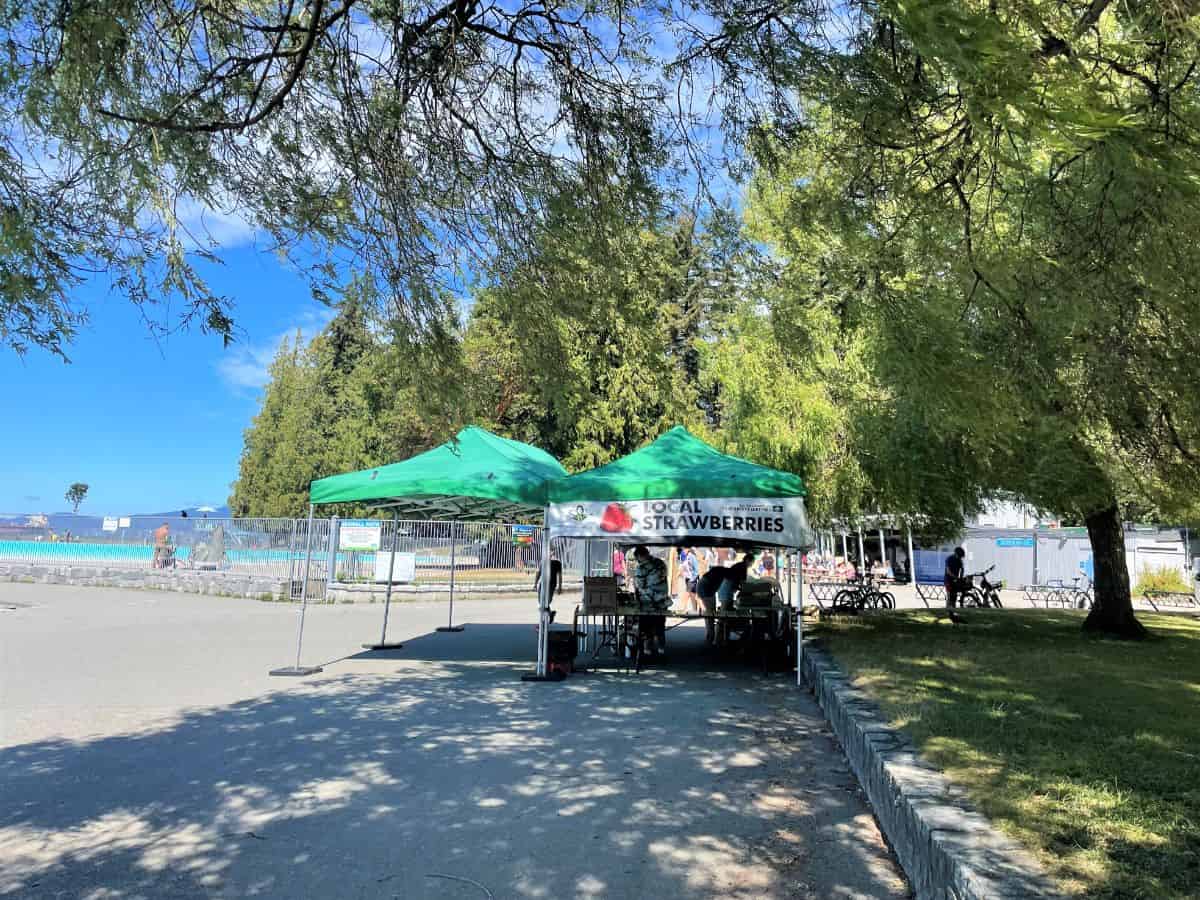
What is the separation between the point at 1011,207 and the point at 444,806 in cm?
596

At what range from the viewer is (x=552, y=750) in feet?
21.8

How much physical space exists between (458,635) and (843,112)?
40.9 ft

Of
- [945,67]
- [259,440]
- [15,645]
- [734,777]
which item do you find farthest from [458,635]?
[259,440]

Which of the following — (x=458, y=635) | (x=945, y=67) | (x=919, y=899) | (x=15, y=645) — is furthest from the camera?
(x=458, y=635)

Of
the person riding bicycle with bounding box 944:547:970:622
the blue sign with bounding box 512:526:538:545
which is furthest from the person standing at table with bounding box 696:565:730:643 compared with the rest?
the blue sign with bounding box 512:526:538:545

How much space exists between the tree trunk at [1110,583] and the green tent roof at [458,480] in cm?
942

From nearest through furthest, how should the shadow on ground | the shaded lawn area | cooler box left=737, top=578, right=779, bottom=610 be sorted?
the shaded lawn area, the shadow on ground, cooler box left=737, top=578, right=779, bottom=610

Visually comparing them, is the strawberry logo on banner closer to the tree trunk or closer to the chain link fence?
the tree trunk

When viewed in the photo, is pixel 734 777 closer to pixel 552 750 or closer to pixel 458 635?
pixel 552 750

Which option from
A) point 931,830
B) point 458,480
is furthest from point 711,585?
point 931,830

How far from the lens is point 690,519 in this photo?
10016 mm

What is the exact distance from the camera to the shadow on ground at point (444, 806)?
4.04m

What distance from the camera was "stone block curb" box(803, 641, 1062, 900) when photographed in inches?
125

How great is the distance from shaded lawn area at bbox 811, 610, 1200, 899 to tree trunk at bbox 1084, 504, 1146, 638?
104cm
